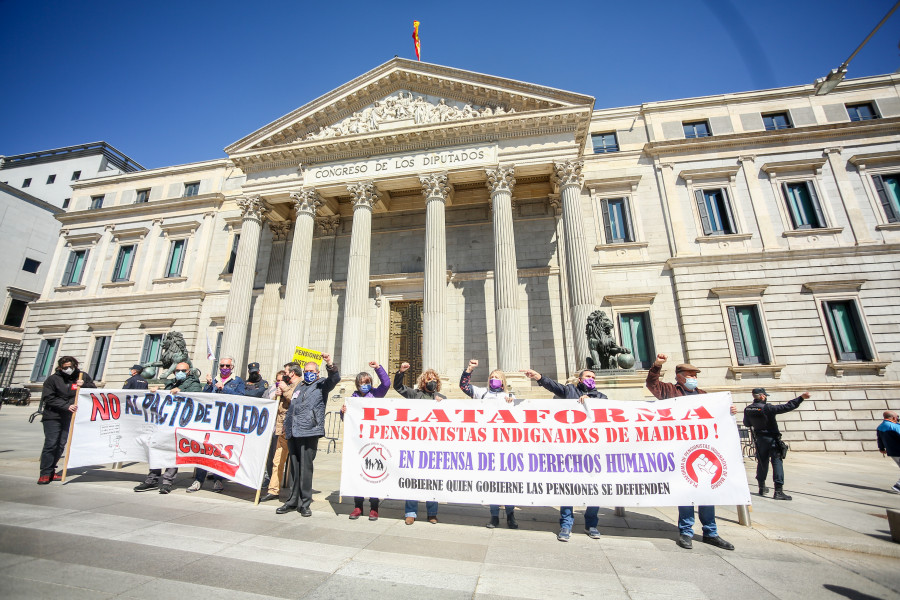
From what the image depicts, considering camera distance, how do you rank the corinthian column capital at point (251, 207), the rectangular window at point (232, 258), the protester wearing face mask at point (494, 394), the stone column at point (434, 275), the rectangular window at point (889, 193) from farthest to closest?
the rectangular window at point (232, 258), the corinthian column capital at point (251, 207), the rectangular window at point (889, 193), the stone column at point (434, 275), the protester wearing face mask at point (494, 394)

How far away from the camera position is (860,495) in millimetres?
8133

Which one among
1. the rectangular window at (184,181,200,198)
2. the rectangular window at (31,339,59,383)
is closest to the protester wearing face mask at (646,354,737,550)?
the rectangular window at (184,181,200,198)

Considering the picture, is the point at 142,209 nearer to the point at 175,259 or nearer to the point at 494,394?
the point at 175,259

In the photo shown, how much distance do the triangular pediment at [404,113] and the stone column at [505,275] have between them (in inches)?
111

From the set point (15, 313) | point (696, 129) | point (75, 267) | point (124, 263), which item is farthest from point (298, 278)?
point (15, 313)

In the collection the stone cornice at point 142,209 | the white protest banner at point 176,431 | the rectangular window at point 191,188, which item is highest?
the rectangular window at point 191,188

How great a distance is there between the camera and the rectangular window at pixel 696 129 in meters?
20.5

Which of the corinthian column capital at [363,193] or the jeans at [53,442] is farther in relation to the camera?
the corinthian column capital at [363,193]

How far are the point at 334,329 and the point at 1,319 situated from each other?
2929cm

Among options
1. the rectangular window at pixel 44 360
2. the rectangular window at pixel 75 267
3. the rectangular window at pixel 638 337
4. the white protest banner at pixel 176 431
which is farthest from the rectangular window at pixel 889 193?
the rectangular window at pixel 44 360

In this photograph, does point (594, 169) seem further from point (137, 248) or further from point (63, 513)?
point (137, 248)

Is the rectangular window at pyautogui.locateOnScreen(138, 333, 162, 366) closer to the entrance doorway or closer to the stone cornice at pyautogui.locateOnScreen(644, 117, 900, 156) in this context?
the entrance doorway

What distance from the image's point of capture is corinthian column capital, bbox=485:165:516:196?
58.0 feet

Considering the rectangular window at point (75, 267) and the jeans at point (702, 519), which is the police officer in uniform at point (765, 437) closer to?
the jeans at point (702, 519)
